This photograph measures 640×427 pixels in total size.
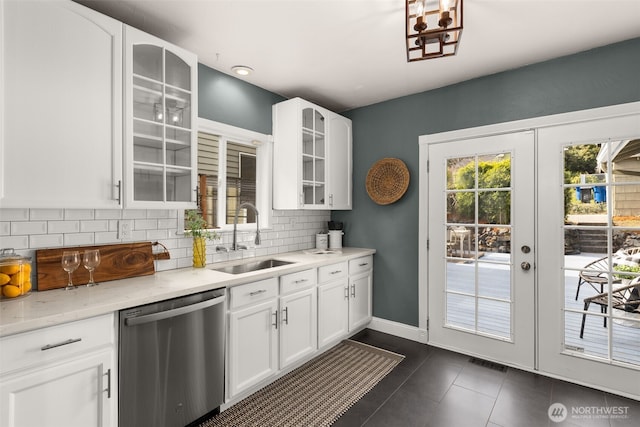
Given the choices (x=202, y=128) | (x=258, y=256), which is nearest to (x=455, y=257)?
(x=258, y=256)

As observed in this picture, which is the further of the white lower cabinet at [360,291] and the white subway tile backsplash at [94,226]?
the white lower cabinet at [360,291]

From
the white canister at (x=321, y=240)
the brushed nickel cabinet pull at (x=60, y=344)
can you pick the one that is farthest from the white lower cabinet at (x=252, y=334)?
the white canister at (x=321, y=240)

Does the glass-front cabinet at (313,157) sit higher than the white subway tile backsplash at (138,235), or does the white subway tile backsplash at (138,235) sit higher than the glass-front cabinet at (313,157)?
the glass-front cabinet at (313,157)

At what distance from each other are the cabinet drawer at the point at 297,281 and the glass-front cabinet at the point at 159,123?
94 centimetres

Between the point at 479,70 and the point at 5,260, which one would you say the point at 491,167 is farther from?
the point at 5,260

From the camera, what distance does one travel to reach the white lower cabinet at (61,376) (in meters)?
1.37

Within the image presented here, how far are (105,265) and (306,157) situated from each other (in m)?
2.00

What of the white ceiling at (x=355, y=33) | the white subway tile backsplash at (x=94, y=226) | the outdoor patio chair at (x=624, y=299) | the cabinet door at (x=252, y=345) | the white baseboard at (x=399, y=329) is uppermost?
the white ceiling at (x=355, y=33)

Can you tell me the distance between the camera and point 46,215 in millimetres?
1973

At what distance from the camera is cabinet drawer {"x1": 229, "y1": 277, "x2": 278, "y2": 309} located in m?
2.27

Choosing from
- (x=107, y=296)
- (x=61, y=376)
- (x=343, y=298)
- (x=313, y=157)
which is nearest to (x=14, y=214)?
(x=107, y=296)

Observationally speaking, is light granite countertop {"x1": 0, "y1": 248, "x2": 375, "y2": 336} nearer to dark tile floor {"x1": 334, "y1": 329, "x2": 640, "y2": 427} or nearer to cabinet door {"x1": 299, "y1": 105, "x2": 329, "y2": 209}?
cabinet door {"x1": 299, "y1": 105, "x2": 329, "y2": 209}

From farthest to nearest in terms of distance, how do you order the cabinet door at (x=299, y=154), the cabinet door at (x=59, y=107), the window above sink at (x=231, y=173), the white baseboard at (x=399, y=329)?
the white baseboard at (x=399, y=329), the cabinet door at (x=299, y=154), the window above sink at (x=231, y=173), the cabinet door at (x=59, y=107)

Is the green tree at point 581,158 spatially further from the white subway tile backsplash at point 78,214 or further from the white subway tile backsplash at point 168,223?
the white subway tile backsplash at point 78,214
